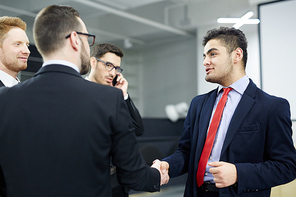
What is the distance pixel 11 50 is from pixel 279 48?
4.61m

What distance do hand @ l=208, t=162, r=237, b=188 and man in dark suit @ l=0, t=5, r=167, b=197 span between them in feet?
1.92

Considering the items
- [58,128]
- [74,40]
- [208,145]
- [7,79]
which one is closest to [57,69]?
[74,40]

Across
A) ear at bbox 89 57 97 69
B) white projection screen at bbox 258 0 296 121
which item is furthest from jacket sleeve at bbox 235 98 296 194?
white projection screen at bbox 258 0 296 121

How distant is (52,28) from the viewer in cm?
134

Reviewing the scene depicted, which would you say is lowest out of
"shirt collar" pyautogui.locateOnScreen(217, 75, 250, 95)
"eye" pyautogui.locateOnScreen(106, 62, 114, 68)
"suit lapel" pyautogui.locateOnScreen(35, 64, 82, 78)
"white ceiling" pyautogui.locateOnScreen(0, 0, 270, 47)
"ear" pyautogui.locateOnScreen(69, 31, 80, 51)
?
"shirt collar" pyautogui.locateOnScreen(217, 75, 250, 95)

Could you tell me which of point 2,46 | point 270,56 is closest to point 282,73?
point 270,56

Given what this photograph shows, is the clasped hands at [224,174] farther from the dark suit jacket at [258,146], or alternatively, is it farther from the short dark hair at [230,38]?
the short dark hair at [230,38]

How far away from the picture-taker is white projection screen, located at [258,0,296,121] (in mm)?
5336

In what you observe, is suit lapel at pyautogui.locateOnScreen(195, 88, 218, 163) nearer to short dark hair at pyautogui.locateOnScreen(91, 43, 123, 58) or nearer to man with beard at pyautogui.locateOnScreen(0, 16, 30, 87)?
short dark hair at pyautogui.locateOnScreen(91, 43, 123, 58)

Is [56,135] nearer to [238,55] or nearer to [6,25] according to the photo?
[6,25]

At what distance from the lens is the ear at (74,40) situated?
1.36 meters

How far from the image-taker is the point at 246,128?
5.94 feet

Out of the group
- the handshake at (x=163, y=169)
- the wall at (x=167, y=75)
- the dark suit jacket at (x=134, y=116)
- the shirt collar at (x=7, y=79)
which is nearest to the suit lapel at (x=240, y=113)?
the handshake at (x=163, y=169)

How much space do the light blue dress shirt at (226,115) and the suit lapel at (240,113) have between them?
66mm
